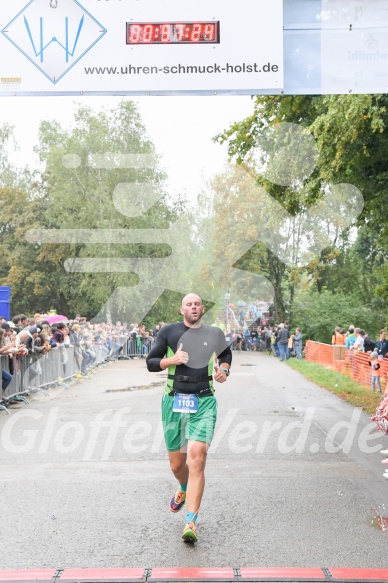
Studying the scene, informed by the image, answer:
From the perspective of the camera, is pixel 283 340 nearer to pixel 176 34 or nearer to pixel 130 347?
pixel 130 347

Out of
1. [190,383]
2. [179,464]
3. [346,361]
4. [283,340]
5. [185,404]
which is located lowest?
[283,340]

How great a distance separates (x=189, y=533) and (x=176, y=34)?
181 inches

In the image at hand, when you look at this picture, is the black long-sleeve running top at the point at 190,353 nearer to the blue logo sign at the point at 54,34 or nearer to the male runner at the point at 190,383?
the male runner at the point at 190,383

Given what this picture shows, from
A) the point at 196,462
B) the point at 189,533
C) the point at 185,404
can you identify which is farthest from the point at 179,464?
the point at 189,533

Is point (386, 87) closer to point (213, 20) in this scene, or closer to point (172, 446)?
point (213, 20)

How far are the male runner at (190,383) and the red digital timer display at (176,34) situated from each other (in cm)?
292

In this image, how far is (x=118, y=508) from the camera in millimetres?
6906

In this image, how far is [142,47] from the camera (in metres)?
8.09

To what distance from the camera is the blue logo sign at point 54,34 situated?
811 centimetres

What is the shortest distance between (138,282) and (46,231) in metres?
7.09

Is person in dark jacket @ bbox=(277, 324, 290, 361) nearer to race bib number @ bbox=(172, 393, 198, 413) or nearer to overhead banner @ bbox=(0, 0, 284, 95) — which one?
overhead banner @ bbox=(0, 0, 284, 95)

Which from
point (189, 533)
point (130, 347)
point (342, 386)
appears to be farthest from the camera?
point (130, 347)

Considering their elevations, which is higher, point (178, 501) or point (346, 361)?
point (178, 501)

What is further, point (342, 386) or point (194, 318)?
point (342, 386)
